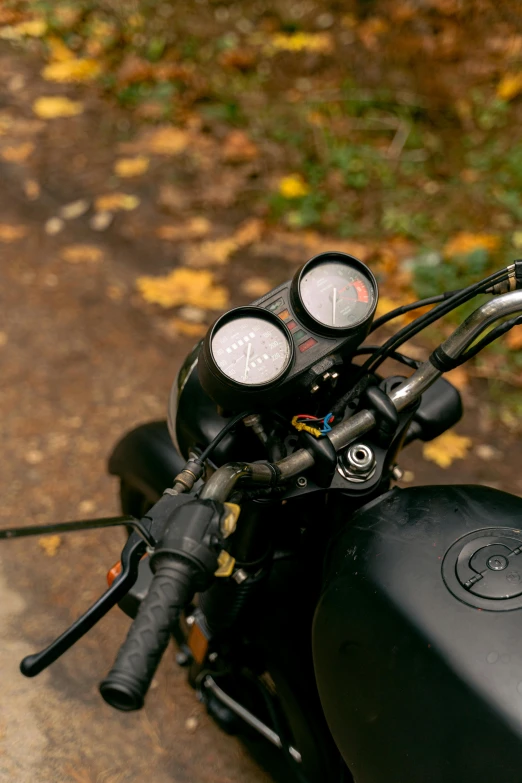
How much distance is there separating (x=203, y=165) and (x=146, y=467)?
8.67 ft

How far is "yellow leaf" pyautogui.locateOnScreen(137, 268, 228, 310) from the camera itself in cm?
339

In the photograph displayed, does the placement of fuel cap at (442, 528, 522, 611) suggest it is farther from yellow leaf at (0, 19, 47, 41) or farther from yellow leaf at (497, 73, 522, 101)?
yellow leaf at (0, 19, 47, 41)

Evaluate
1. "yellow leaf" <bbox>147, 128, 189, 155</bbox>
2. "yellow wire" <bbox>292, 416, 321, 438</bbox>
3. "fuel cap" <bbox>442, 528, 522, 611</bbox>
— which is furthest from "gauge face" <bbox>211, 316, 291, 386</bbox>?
"yellow leaf" <bbox>147, 128, 189, 155</bbox>

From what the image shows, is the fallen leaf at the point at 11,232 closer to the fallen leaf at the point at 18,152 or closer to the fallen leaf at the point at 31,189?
the fallen leaf at the point at 31,189

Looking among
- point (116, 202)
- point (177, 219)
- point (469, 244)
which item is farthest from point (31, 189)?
point (469, 244)

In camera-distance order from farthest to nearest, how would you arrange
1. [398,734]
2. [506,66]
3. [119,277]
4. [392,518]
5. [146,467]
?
[506,66] → [119,277] → [146,467] → [392,518] → [398,734]

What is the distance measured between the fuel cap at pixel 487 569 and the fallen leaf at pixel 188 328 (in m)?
2.17

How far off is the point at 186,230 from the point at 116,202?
0.46 meters

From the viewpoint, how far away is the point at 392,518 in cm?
134

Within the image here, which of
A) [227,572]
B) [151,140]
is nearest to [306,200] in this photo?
[151,140]

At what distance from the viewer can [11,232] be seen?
3.71 metres

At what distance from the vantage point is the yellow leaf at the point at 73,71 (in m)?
4.64

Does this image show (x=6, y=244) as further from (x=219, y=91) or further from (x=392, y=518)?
(x=392, y=518)

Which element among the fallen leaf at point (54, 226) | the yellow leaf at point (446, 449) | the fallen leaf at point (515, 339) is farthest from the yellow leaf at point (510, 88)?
the fallen leaf at point (54, 226)
